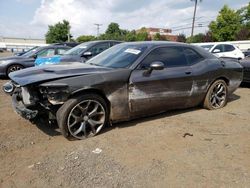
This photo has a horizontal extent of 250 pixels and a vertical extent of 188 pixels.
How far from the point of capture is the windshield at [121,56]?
14.8 ft

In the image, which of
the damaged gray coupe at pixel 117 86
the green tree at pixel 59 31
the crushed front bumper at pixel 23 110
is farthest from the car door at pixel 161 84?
the green tree at pixel 59 31

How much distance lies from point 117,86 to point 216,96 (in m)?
2.75

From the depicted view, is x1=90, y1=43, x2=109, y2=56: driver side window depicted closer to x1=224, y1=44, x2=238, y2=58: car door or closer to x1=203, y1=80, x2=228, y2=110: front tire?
x1=203, y1=80, x2=228, y2=110: front tire

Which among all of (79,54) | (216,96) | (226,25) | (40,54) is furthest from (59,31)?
(216,96)

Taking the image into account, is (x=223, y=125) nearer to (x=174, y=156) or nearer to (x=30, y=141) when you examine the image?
(x=174, y=156)

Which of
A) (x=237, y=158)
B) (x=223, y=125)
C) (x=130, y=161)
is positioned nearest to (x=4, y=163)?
(x=130, y=161)

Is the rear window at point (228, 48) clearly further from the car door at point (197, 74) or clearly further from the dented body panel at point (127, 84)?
the car door at point (197, 74)

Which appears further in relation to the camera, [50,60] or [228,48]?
[228,48]

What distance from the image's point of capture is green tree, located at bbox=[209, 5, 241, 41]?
38.8 meters

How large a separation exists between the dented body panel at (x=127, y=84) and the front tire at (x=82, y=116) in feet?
0.34

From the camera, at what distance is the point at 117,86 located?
4.18 meters

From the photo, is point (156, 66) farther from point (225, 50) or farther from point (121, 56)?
point (225, 50)

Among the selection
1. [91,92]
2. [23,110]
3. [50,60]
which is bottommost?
[23,110]

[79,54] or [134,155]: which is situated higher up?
[79,54]
